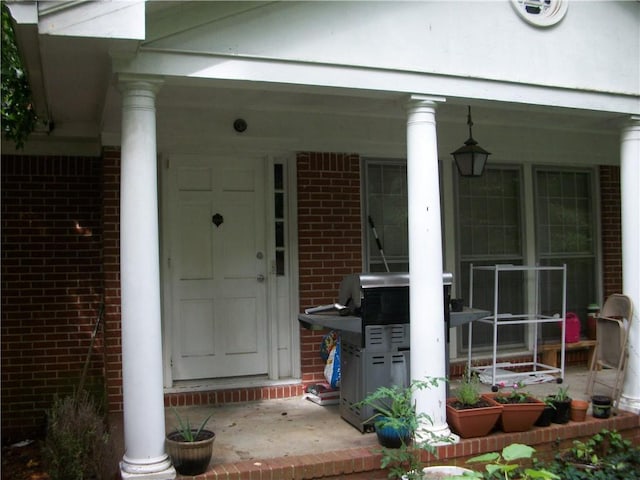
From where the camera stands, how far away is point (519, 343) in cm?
712

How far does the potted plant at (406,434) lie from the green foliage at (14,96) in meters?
3.66

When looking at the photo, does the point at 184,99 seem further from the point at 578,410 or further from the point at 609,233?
the point at 609,233

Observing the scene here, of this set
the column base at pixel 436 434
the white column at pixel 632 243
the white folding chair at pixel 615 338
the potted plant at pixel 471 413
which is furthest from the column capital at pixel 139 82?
the white folding chair at pixel 615 338

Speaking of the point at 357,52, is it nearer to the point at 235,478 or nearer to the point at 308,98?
the point at 308,98

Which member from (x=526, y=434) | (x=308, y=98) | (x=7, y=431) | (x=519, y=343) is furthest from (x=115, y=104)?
(x=519, y=343)

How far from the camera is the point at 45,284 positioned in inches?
239

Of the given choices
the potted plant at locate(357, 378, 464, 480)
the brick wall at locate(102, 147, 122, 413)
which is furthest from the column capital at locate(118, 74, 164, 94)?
A: the potted plant at locate(357, 378, 464, 480)

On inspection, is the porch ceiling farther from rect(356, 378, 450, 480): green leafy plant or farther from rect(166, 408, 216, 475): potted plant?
rect(166, 408, 216, 475): potted plant

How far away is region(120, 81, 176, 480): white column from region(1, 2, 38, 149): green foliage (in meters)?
1.55

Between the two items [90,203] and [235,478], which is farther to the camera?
[90,203]

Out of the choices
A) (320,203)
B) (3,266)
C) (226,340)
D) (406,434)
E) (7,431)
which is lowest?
(7,431)

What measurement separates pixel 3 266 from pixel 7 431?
1.57 metres

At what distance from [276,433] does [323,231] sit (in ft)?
6.87

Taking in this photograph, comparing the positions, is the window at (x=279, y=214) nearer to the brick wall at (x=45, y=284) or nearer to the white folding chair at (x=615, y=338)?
the brick wall at (x=45, y=284)
